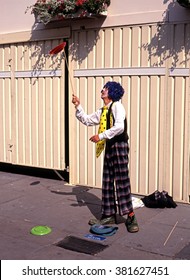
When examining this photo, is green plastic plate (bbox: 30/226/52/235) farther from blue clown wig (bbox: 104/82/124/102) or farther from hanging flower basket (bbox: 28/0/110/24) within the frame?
hanging flower basket (bbox: 28/0/110/24)

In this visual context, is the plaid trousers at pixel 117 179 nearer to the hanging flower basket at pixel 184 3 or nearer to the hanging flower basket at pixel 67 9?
the hanging flower basket at pixel 184 3

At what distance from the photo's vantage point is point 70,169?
8.56 metres

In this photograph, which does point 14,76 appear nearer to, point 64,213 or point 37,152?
point 37,152

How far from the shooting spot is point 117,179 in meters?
6.02

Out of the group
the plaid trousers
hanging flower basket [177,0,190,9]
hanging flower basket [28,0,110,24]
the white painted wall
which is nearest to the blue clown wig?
the plaid trousers

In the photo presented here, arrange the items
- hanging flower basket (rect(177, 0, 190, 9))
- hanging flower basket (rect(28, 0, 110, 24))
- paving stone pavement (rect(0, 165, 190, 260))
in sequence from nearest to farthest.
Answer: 1. paving stone pavement (rect(0, 165, 190, 260))
2. hanging flower basket (rect(177, 0, 190, 9))
3. hanging flower basket (rect(28, 0, 110, 24))

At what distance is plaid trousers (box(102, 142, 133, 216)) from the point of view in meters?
5.98

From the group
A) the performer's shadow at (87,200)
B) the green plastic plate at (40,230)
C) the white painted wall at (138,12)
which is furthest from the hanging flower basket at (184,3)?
the green plastic plate at (40,230)

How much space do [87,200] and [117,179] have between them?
68.7 inches

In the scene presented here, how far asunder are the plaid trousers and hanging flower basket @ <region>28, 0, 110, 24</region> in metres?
2.69

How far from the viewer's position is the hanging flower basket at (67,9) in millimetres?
7589

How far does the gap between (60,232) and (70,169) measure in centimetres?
247

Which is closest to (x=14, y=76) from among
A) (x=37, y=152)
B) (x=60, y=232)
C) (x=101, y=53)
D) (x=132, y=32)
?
(x=37, y=152)

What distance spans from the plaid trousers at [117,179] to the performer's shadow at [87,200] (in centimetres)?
45
